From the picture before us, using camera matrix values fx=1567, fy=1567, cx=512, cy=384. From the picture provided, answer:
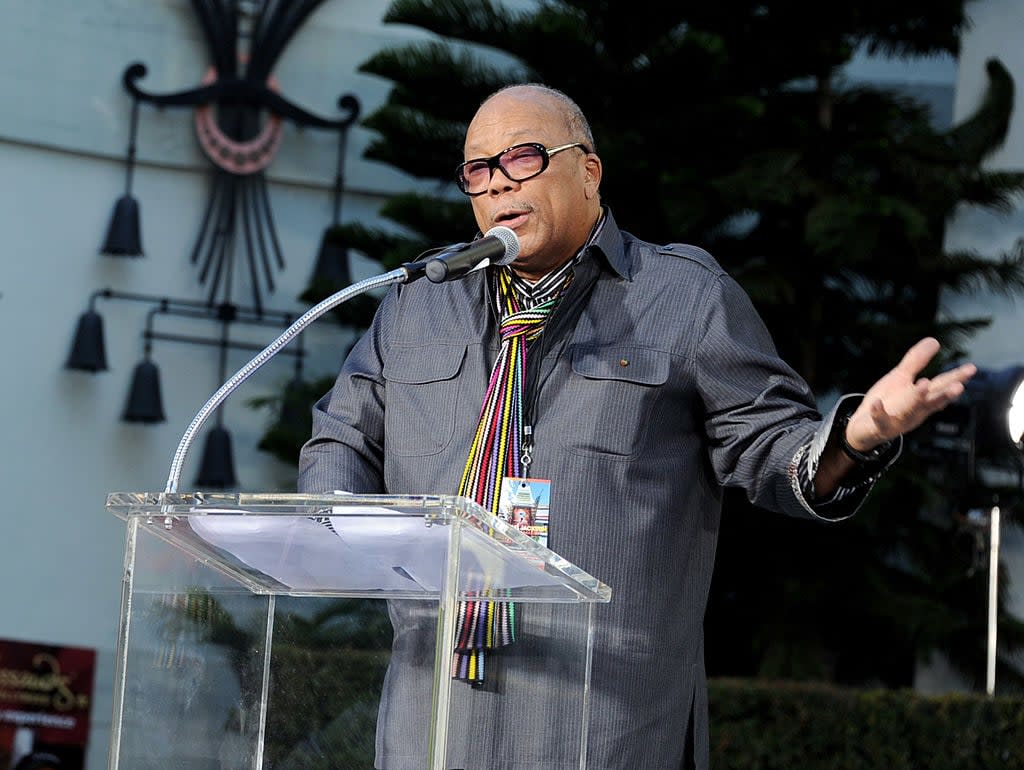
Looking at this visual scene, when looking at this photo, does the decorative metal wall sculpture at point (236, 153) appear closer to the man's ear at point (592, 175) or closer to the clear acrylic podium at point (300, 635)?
the man's ear at point (592, 175)

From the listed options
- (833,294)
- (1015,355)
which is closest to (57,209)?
(833,294)

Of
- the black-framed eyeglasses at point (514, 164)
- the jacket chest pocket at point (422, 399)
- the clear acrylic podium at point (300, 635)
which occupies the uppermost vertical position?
the black-framed eyeglasses at point (514, 164)

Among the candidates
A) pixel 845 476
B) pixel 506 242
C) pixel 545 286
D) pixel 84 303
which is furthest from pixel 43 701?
pixel 845 476

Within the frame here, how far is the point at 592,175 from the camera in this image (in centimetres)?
243

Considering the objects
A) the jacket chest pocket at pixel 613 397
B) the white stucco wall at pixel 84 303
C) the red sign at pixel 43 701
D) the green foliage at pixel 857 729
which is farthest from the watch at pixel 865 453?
the white stucco wall at pixel 84 303

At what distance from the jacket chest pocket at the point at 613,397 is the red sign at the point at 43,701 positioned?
11.8 ft

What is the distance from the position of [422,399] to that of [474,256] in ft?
1.26

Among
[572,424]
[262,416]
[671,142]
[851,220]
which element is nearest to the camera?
[572,424]

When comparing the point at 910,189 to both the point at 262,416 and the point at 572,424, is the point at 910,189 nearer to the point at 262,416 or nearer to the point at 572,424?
the point at 262,416

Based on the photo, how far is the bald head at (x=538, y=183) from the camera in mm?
2305

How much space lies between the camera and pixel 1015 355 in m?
6.62

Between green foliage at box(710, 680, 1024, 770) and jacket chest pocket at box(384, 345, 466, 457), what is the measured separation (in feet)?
10.3

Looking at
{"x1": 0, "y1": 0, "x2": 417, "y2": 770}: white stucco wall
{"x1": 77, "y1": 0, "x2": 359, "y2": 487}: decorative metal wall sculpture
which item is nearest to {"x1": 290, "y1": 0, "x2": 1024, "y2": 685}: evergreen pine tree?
{"x1": 77, "y1": 0, "x2": 359, "y2": 487}: decorative metal wall sculpture

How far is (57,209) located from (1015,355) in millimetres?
4246
